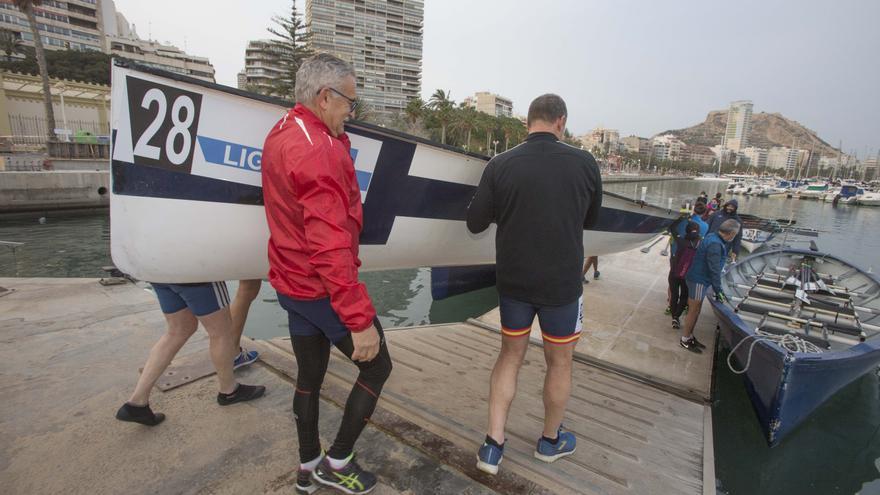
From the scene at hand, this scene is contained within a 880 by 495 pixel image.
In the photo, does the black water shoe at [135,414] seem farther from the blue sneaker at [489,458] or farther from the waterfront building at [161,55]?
the waterfront building at [161,55]

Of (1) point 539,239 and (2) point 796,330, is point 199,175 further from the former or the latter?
(2) point 796,330

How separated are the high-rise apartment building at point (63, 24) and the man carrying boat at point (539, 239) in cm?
8544

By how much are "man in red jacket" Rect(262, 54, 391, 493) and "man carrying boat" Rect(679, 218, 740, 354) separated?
479cm

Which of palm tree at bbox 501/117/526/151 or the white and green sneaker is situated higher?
palm tree at bbox 501/117/526/151

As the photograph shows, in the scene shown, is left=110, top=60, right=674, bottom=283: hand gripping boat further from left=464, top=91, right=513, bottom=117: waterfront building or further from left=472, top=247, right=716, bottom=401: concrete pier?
left=464, top=91, right=513, bottom=117: waterfront building

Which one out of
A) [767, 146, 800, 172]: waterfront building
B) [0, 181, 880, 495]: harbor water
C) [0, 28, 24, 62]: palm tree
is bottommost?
[0, 181, 880, 495]: harbor water

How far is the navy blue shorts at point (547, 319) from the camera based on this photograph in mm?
2178

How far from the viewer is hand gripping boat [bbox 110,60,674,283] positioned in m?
1.95

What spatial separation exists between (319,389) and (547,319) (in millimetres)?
1222

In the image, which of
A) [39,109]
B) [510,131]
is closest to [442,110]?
[510,131]

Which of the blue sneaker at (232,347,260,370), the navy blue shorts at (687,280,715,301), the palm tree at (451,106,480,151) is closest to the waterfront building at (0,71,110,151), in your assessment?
the blue sneaker at (232,347,260,370)

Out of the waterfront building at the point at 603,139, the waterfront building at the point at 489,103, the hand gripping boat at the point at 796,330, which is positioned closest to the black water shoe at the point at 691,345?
the hand gripping boat at the point at 796,330

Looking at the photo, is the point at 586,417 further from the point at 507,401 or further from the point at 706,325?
the point at 706,325

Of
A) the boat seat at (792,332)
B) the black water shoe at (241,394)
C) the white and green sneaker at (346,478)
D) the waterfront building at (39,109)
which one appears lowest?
the boat seat at (792,332)
